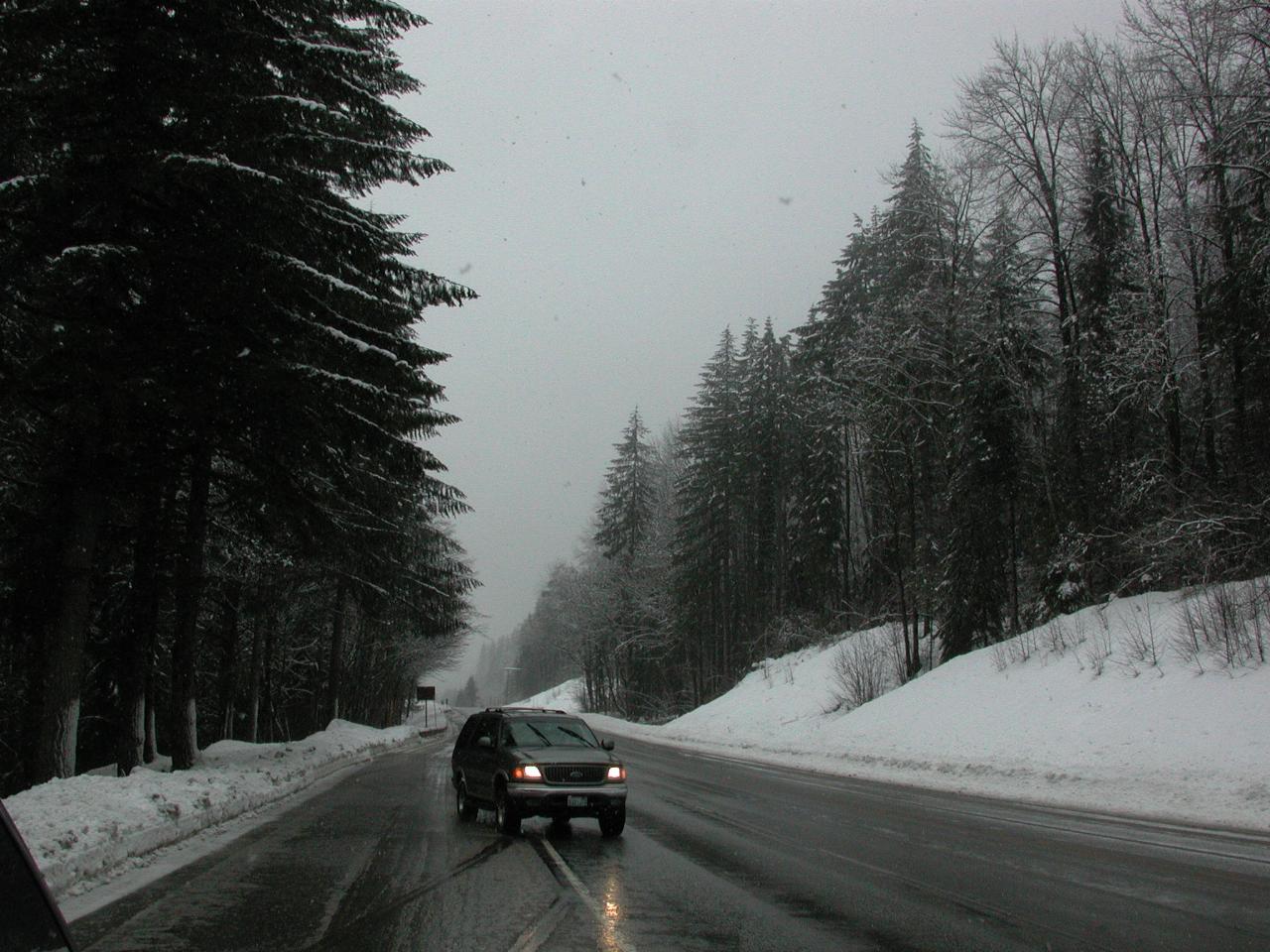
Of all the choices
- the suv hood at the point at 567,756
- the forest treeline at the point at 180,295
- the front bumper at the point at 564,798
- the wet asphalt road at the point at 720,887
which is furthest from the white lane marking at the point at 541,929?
the forest treeline at the point at 180,295

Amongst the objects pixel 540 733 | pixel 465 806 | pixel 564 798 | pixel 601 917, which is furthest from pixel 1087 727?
pixel 601 917

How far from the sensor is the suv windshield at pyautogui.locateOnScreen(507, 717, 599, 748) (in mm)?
13094

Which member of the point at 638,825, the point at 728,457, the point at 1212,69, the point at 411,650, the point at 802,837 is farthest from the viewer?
the point at 411,650

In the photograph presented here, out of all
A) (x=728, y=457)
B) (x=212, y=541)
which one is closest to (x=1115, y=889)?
(x=212, y=541)

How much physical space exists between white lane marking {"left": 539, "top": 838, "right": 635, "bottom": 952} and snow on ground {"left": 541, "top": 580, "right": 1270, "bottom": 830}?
839cm

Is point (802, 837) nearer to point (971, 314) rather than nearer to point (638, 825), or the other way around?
point (638, 825)

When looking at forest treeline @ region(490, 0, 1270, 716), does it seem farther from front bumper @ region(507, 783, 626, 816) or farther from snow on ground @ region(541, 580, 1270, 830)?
front bumper @ region(507, 783, 626, 816)

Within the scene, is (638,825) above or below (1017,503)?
below

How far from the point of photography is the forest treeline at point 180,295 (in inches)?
511

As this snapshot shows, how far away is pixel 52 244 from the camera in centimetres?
1336

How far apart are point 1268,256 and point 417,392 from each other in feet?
55.2

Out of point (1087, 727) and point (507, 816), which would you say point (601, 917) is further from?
point (1087, 727)

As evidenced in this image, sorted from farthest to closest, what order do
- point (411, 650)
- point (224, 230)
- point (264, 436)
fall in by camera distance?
point (411, 650), point (264, 436), point (224, 230)

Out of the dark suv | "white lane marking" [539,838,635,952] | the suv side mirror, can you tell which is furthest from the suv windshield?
the suv side mirror
